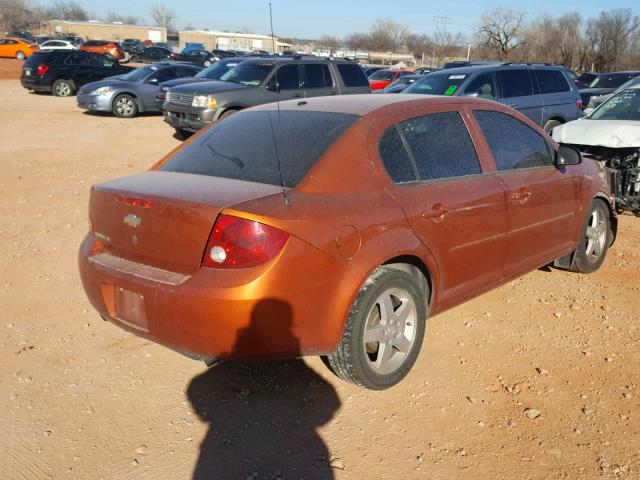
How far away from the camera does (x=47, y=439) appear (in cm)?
314

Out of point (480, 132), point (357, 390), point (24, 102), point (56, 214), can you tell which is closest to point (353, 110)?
point (480, 132)

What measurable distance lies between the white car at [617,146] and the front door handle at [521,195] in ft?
9.95

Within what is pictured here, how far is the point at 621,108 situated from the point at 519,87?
9.95 ft

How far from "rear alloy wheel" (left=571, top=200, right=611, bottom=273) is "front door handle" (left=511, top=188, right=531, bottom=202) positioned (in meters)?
1.18

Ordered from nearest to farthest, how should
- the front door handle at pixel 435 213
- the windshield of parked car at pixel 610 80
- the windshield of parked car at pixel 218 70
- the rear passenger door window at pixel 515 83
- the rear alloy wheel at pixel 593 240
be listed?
the front door handle at pixel 435 213
the rear alloy wheel at pixel 593 240
the rear passenger door window at pixel 515 83
the windshield of parked car at pixel 218 70
the windshield of parked car at pixel 610 80

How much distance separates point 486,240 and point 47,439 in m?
2.83

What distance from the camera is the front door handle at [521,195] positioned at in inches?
171

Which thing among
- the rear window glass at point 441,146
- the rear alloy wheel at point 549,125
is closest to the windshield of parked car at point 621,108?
the rear alloy wheel at point 549,125

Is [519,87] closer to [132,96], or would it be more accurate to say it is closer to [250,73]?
[250,73]

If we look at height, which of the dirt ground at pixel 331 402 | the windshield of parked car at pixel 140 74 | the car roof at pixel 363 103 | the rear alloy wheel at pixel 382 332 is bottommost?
the dirt ground at pixel 331 402

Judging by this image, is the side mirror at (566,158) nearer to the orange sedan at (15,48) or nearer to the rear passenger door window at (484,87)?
the rear passenger door window at (484,87)

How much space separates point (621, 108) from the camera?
337 inches

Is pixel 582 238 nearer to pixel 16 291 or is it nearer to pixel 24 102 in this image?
pixel 16 291

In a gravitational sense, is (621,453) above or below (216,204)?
below
